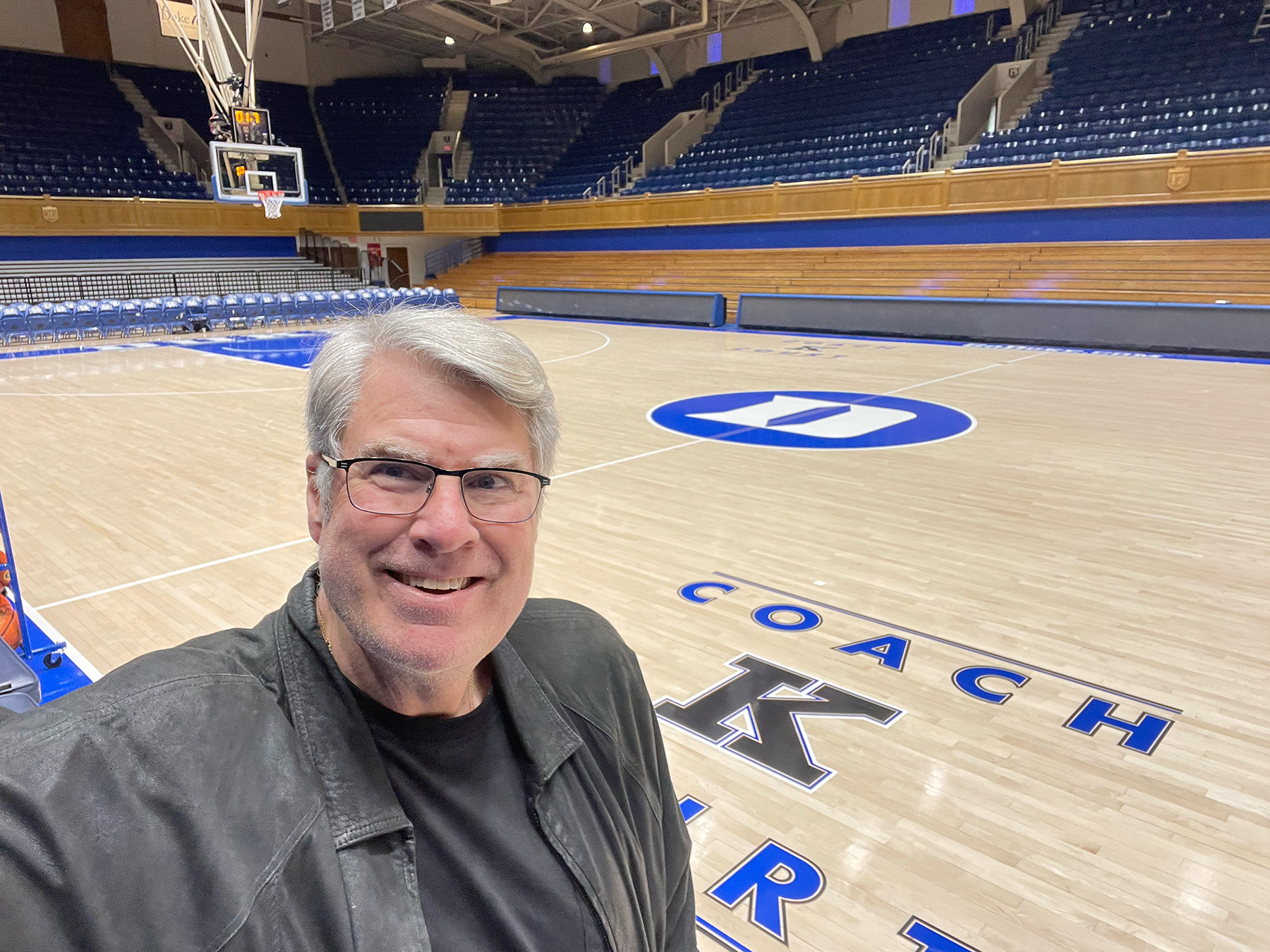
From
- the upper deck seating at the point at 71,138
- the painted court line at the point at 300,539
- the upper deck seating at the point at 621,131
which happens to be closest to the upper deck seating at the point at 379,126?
the upper deck seating at the point at 621,131

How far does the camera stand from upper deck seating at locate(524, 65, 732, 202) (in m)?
24.4

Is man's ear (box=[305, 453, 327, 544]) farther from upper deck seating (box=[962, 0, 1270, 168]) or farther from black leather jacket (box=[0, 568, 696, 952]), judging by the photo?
upper deck seating (box=[962, 0, 1270, 168])

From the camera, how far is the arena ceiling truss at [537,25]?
2227 centimetres

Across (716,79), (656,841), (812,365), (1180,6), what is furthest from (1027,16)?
(656,841)

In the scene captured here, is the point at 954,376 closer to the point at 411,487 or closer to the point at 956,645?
the point at 956,645

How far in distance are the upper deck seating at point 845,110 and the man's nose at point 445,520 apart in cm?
1835

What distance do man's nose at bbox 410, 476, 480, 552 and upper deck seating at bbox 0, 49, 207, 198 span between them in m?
24.1

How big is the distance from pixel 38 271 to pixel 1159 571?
23567 mm

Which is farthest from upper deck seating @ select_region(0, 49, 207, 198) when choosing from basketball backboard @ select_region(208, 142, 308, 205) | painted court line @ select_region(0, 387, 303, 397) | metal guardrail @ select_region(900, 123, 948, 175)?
metal guardrail @ select_region(900, 123, 948, 175)

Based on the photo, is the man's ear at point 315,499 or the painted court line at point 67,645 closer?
the man's ear at point 315,499

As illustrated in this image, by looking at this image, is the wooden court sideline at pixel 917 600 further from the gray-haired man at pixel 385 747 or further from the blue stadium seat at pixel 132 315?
the blue stadium seat at pixel 132 315

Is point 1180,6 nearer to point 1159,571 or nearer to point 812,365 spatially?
point 812,365

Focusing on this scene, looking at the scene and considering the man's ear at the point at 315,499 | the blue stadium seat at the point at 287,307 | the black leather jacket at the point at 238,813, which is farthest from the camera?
the blue stadium seat at the point at 287,307

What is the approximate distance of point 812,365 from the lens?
1145 centimetres
